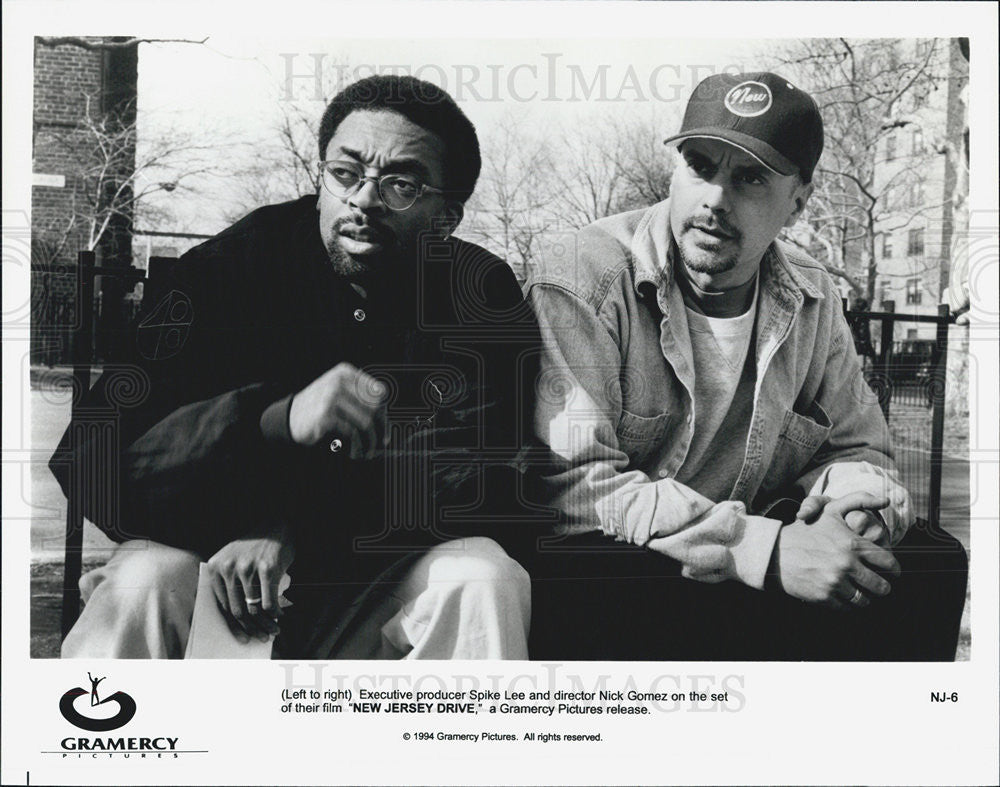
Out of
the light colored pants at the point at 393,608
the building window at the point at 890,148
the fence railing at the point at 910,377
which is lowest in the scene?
the light colored pants at the point at 393,608

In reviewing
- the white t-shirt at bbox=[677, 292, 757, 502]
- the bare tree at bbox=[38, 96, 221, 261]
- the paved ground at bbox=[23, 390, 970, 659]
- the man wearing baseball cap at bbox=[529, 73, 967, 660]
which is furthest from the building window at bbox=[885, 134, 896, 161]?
the paved ground at bbox=[23, 390, 970, 659]

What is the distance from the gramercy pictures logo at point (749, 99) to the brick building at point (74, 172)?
2394 mm

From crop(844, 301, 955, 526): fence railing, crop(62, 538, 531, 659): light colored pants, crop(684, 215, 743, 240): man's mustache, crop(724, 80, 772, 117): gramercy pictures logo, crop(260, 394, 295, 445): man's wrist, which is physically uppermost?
crop(724, 80, 772, 117): gramercy pictures logo

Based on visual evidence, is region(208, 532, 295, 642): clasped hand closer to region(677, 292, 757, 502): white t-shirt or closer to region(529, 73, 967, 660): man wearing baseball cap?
region(529, 73, 967, 660): man wearing baseball cap

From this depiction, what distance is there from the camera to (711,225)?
13.5 ft

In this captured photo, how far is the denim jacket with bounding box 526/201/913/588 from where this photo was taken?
407 cm

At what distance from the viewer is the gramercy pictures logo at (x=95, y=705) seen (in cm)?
417

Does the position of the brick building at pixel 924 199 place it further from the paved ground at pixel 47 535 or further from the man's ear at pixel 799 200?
the paved ground at pixel 47 535

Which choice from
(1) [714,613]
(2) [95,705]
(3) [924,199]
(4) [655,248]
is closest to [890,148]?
(3) [924,199]

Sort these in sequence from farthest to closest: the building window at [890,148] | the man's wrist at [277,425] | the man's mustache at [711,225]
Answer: the building window at [890,148] → the man's mustache at [711,225] → the man's wrist at [277,425]

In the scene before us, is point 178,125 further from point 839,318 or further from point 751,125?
point 839,318

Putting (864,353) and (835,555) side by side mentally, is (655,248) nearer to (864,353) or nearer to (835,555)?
(864,353)

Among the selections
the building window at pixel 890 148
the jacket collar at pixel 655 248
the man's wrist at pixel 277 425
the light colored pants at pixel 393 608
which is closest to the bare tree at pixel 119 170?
the man's wrist at pixel 277 425

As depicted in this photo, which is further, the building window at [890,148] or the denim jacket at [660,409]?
the building window at [890,148]
